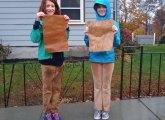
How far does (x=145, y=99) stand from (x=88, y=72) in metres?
2.49

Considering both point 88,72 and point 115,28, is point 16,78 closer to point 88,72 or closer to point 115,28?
point 88,72

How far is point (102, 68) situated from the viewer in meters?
4.82

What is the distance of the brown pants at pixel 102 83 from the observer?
15.8ft

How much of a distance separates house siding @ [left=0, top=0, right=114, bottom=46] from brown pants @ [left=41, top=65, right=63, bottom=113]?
5.96 metres

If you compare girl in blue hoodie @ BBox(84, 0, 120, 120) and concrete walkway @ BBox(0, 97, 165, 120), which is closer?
girl in blue hoodie @ BBox(84, 0, 120, 120)

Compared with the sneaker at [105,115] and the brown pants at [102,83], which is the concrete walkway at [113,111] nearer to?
the sneaker at [105,115]

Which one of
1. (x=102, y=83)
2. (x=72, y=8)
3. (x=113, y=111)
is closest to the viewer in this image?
(x=102, y=83)

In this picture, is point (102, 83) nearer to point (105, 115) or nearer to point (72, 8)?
point (105, 115)

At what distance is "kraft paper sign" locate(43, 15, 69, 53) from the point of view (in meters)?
4.45

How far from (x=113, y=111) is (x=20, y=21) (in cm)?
608

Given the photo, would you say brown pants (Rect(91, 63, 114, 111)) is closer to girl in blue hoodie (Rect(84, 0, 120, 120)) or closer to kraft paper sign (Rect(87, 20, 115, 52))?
girl in blue hoodie (Rect(84, 0, 120, 120))

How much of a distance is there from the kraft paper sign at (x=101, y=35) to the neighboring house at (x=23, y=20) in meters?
5.86

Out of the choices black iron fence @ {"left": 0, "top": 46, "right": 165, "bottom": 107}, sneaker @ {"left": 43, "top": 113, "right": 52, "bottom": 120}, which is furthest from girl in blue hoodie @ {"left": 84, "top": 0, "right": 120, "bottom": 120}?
black iron fence @ {"left": 0, "top": 46, "right": 165, "bottom": 107}

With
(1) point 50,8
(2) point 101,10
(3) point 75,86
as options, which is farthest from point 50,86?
(3) point 75,86
